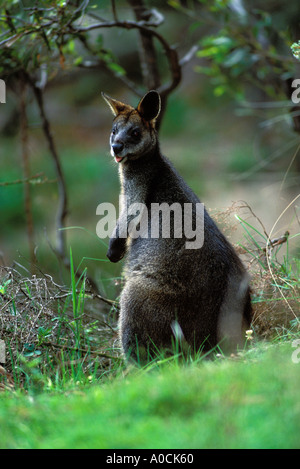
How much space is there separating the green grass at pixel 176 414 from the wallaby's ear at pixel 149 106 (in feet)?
8.34

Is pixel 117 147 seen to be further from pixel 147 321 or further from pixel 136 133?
pixel 147 321

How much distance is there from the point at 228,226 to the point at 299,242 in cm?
94

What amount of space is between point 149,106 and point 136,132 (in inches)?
10.0

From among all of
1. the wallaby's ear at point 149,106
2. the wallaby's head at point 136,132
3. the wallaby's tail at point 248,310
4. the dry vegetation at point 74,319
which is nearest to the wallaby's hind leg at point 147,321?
the dry vegetation at point 74,319

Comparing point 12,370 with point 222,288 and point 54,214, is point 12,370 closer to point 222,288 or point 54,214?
point 222,288

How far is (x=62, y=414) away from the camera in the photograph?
10.00 feet

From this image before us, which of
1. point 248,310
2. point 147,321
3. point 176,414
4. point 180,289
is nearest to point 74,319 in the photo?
point 147,321

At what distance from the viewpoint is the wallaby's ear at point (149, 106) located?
5.21 m

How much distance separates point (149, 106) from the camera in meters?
5.29

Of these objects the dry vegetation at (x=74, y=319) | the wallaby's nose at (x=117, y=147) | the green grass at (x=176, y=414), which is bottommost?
the dry vegetation at (x=74, y=319)

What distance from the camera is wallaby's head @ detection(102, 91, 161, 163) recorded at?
519 centimetres

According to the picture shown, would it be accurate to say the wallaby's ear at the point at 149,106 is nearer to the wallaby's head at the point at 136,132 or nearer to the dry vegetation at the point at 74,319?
the wallaby's head at the point at 136,132

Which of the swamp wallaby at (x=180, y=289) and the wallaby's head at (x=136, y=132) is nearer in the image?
the swamp wallaby at (x=180, y=289)
